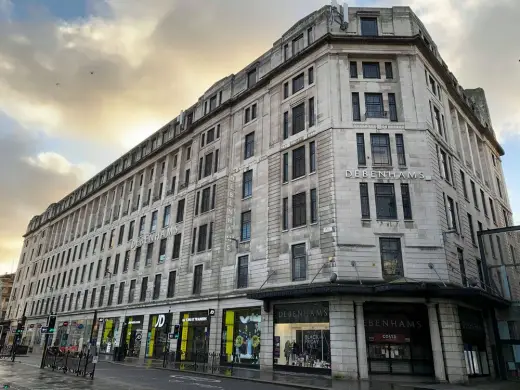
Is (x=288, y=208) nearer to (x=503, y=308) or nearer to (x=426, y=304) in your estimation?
(x=426, y=304)

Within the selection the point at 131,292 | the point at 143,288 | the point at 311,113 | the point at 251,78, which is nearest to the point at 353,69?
the point at 311,113

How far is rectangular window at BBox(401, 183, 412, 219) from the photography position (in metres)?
25.8

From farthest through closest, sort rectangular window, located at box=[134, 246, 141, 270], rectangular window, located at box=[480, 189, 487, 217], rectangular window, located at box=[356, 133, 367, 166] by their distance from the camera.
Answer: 1. rectangular window, located at box=[134, 246, 141, 270]
2. rectangular window, located at box=[480, 189, 487, 217]
3. rectangular window, located at box=[356, 133, 367, 166]

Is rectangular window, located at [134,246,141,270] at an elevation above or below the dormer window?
below

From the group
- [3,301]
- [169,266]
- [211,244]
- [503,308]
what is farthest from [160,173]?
[3,301]

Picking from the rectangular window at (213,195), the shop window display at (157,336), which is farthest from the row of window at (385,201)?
the shop window display at (157,336)

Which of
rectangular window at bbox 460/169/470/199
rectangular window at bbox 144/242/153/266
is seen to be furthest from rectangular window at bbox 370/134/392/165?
rectangular window at bbox 144/242/153/266

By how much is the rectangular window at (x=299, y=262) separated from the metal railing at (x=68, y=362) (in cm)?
1429

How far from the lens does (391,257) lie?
2489 cm

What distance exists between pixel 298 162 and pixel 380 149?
650cm

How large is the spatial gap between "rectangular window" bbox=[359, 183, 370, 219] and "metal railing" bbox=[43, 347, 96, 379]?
64.6ft

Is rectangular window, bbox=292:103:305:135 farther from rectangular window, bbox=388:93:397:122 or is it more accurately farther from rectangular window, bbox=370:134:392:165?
rectangular window, bbox=388:93:397:122

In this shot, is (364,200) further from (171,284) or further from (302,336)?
(171,284)

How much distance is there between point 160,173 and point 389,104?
31568 mm
